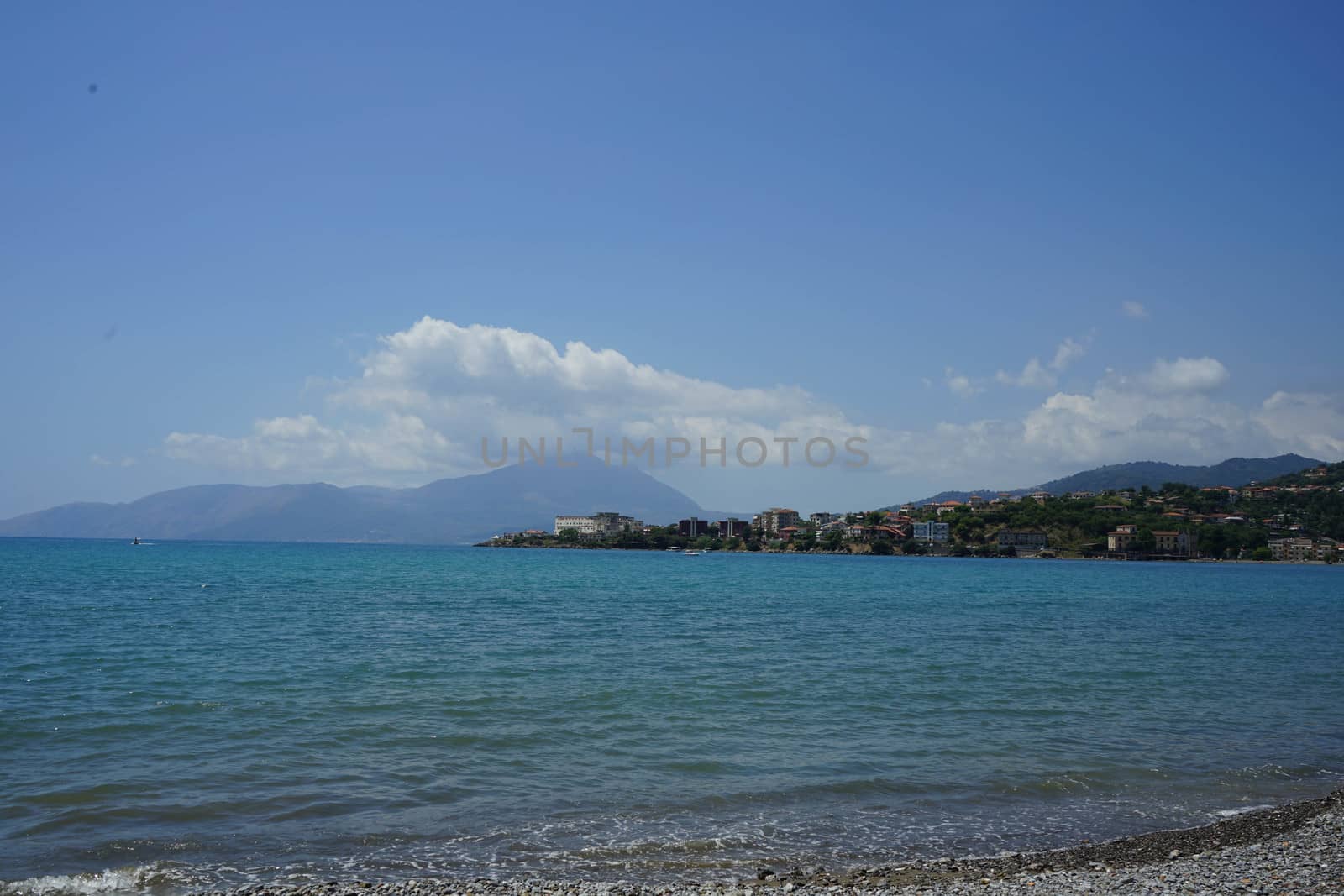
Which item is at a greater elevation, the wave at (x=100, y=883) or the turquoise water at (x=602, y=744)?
the wave at (x=100, y=883)

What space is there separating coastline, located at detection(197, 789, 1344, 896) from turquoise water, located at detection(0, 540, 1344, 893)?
55 cm

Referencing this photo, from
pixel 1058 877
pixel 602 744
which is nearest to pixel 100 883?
pixel 602 744

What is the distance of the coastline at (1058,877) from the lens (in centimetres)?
916

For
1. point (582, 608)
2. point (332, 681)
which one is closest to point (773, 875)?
point (332, 681)

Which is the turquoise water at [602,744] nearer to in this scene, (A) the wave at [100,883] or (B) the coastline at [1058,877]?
(A) the wave at [100,883]

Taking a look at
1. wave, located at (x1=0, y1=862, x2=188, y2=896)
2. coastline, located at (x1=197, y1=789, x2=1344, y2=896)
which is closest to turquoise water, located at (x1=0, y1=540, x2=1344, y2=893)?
wave, located at (x1=0, y1=862, x2=188, y2=896)

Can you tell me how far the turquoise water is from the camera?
11148 mm

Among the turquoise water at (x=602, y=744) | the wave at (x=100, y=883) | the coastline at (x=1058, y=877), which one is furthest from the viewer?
the turquoise water at (x=602, y=744)

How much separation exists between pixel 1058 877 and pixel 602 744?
829 cm

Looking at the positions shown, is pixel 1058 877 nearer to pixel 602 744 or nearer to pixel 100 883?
pixel 602 744

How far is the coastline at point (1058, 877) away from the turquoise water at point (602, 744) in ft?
1.82

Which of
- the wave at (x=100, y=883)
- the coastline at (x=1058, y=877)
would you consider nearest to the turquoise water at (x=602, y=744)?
→ the wave at (x=100, y=883)

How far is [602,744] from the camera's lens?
16.0 metres

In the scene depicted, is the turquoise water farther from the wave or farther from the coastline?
the coastline
